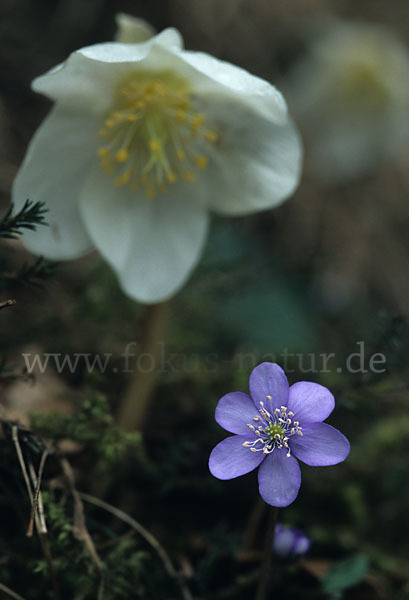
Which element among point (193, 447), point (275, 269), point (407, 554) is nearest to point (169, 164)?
point (193, 447)

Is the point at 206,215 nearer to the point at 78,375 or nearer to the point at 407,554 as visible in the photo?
the point at 78,375

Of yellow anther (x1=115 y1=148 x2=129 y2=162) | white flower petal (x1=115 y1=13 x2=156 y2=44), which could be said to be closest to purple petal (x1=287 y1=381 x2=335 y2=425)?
yellow anther (x1=115 y1=148 x2=129 y2=162)

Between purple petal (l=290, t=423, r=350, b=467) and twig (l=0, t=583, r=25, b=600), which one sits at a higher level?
purple petal (l=290, t=423, r=350, b=467)

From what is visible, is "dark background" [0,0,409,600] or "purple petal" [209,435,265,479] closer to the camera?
"purple petal" [209,435,265,479]

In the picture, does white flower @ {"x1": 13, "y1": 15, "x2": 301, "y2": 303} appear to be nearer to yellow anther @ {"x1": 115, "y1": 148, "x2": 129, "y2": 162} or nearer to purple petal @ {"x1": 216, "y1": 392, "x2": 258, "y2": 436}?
yellow anther @ {"x1": 115, "y1": 148, "x2": 129, "y2": 162}

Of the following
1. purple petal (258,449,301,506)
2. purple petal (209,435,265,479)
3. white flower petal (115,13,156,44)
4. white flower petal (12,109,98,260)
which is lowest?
white flower petal (12,109,98,260)

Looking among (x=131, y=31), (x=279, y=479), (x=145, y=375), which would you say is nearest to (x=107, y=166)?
(x=131, y=31)
